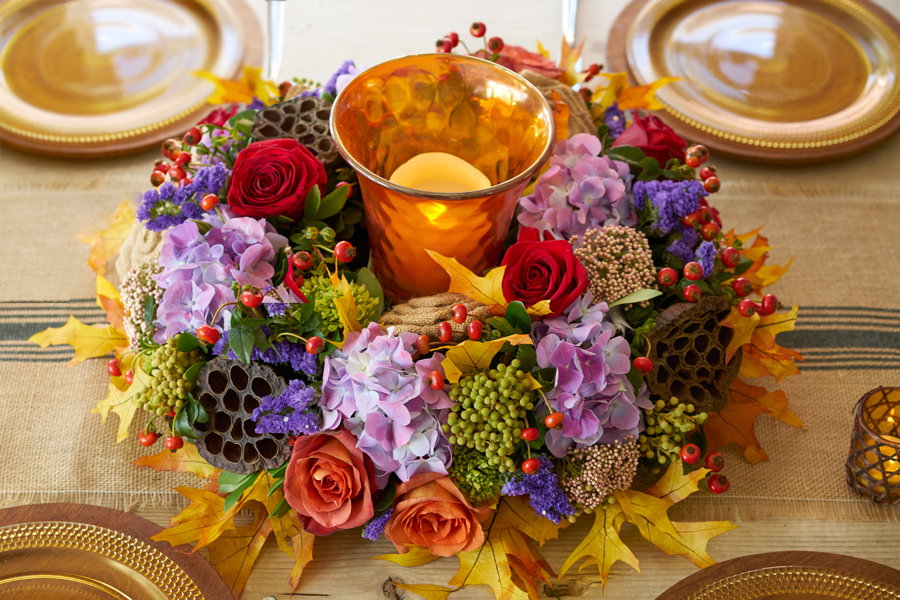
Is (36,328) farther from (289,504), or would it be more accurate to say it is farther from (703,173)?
(703,173)

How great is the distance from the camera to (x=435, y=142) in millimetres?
775

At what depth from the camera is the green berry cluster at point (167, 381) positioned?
642mm

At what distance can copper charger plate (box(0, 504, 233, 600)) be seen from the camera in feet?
1.98

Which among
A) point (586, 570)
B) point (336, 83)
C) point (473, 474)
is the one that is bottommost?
point (586, 570)

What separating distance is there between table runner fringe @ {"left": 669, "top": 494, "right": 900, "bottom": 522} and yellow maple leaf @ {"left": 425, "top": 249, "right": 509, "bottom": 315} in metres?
0.30

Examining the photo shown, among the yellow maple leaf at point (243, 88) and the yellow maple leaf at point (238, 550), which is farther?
the yellow maple leaf at point (243, 88)

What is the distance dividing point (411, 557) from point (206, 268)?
35 cm

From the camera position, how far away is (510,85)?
0.70 m

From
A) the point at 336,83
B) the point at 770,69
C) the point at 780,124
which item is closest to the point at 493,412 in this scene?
the point at 336,83

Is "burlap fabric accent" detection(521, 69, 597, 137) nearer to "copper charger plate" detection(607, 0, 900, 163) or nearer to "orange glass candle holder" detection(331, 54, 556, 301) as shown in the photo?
"orange glass candle holder" detection(331, 54, 556, 301)

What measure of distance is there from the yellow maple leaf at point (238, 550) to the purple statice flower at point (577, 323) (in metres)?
0.34

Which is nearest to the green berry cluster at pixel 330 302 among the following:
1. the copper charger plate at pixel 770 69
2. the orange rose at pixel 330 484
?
the orange rose at pixel 330 484

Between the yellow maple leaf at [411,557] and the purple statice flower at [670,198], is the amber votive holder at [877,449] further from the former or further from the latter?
the yellow maple leaf at [411,557]

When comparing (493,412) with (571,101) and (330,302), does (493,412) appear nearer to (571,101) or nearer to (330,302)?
(330,302)
